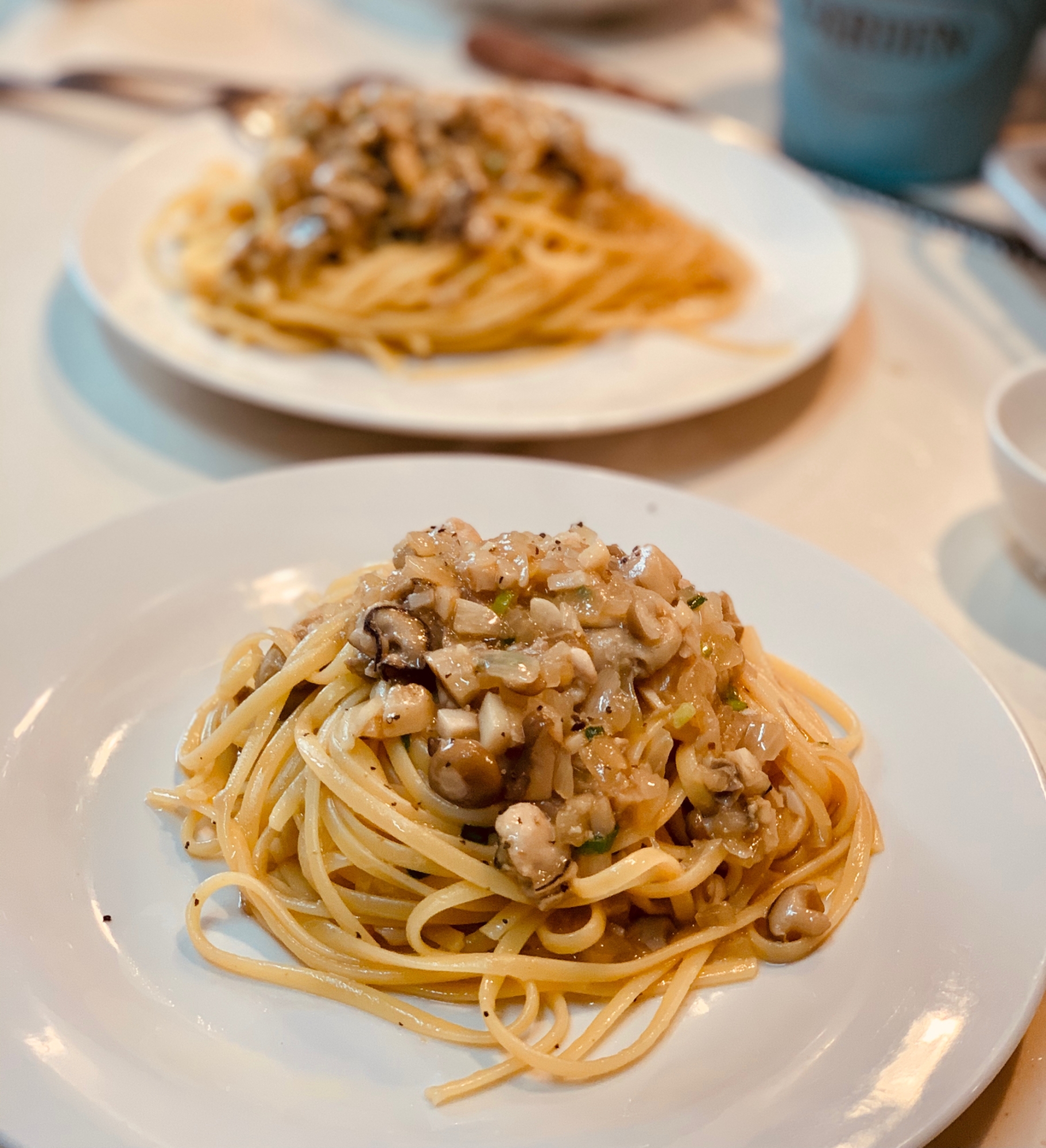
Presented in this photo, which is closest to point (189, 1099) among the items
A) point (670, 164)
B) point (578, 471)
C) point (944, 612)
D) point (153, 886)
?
point (153, 886)

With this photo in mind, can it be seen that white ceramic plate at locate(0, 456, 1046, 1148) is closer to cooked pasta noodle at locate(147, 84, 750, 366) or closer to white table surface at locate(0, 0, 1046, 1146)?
white table surface at locate(0, 0, 1046, 1146)

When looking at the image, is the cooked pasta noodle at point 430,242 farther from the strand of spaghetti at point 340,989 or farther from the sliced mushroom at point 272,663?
the strand of spaghetti at point 340,989

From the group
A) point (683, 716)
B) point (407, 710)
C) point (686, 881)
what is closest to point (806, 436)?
point (683, 716)

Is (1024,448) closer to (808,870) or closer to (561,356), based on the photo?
(561,356)

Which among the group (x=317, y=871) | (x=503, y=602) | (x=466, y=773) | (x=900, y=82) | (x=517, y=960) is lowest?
(x=317, y=871)

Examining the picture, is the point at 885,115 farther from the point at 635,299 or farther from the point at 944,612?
the point at 944,612

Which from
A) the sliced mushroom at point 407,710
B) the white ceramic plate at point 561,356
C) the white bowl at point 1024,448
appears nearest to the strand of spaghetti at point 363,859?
the sliced mushroom at point 407,710
